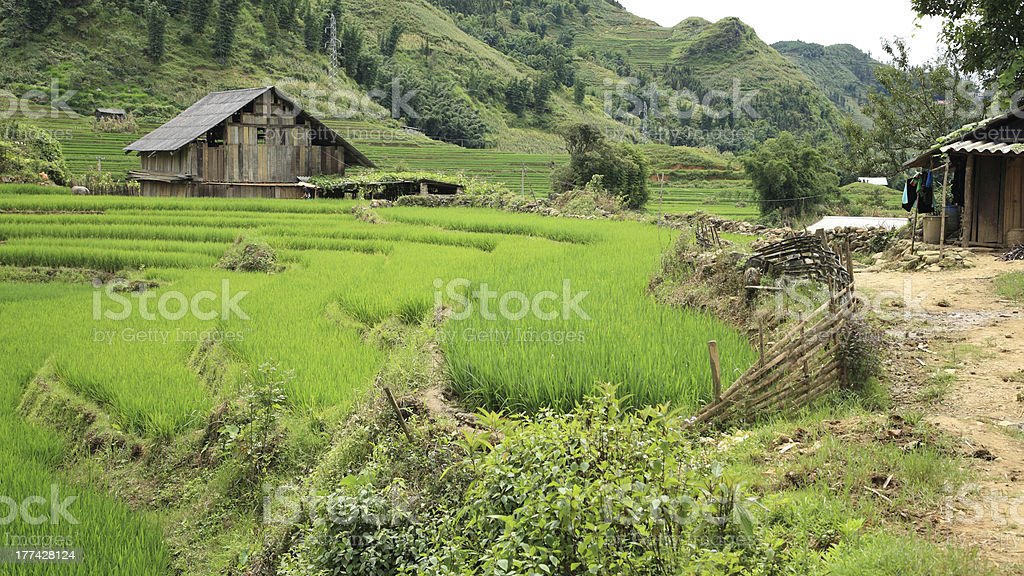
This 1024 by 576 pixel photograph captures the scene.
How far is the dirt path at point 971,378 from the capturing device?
136 inches

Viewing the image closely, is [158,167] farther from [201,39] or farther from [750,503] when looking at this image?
[201,39]

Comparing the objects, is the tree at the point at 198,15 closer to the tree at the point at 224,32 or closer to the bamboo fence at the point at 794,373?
the tree at the point at 224,32

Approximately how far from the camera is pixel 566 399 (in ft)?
17.3

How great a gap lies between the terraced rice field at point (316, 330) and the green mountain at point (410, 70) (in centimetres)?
3385

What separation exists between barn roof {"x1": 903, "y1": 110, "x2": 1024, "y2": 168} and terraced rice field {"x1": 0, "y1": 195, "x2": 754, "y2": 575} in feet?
17.0

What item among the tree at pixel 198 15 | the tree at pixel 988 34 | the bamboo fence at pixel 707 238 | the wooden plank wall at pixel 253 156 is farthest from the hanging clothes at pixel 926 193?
the tree at pixel 198 15

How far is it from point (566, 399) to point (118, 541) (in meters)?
2.89

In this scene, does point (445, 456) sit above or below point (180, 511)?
above

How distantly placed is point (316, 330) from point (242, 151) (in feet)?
66.6

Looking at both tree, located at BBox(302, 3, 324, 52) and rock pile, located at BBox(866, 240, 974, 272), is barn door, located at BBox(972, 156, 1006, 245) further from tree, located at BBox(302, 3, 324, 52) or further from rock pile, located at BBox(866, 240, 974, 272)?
tree, located at BBox(302, 3, 324, 52)

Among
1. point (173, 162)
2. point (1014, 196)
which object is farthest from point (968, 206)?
point (173, 162)

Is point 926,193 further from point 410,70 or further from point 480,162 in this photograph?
point 410,70

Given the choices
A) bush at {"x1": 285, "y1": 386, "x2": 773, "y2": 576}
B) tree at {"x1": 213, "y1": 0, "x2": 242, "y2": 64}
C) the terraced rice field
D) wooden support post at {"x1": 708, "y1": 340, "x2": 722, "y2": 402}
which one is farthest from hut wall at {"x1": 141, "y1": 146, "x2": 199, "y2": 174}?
tree at {"x1": 213, "y1": 0, "x2": 242, "y2": 64}

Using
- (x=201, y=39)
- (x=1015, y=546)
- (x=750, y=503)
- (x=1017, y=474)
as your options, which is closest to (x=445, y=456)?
(x=750, y=503)
